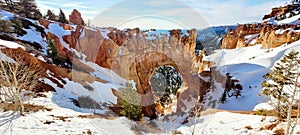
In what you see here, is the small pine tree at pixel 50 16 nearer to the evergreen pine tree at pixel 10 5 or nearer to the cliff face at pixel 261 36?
the evergreen pine tree at pixel 10 5

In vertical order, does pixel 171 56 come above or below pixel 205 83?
above

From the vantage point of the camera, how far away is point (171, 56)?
110 ft

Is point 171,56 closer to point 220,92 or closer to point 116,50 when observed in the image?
point 220,92

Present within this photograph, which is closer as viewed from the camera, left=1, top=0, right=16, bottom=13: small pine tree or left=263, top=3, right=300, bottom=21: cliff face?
left=1, top=0, right=16, bottom=13: small pine tree

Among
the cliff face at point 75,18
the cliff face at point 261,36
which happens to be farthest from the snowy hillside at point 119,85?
the cliff face at point 75,18

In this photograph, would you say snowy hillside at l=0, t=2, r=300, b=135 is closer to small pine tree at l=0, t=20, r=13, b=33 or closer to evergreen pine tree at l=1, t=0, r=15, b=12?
small pine tree at l=0, t=20, r=13, b=33

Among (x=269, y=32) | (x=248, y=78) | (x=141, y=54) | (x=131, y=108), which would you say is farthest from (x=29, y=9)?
(x=269, y=32)

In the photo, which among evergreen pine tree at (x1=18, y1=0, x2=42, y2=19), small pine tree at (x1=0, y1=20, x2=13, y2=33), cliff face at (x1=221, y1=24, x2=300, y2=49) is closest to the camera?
small pine tree at (x1=0, y1=20, x2=13, y2=33)

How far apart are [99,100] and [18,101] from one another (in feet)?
29.3

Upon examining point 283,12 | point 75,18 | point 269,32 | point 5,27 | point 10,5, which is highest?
point 283,12

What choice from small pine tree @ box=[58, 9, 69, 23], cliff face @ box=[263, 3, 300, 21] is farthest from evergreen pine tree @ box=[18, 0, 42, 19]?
cliff face @ box=[263, 3, 300, 21]

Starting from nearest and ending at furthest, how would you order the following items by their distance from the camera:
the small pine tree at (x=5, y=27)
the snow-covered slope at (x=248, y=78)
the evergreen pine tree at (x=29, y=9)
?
A: the snow-covered slope at (x=248, y=78)
the small pine tree at (x=5, y=27)
the evergreen pine tree at (x=29, y=9)

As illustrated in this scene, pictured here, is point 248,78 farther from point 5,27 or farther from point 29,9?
point 29,9

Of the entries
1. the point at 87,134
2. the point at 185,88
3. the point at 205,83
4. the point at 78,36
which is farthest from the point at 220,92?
the point at 78,36
